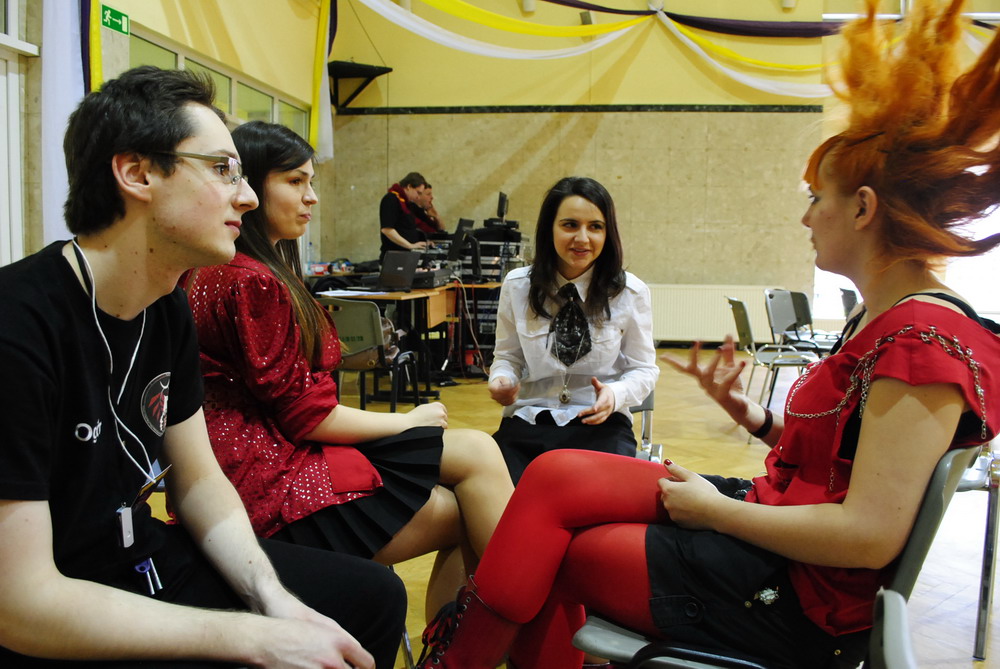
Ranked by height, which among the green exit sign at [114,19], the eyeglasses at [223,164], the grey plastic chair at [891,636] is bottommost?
the grey plastic chair at [891,636]

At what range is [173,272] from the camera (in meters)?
1.03

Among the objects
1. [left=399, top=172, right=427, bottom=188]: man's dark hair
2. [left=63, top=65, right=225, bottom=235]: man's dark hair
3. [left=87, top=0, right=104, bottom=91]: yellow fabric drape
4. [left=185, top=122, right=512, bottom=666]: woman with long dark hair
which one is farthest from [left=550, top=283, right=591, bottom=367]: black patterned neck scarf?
[left=399, top=172, right=427, bottom=188]: man's dark hair

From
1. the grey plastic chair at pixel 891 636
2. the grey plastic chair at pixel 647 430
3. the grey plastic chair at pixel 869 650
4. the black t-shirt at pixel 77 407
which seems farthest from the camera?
the grey plastic chair at pixel 647 430

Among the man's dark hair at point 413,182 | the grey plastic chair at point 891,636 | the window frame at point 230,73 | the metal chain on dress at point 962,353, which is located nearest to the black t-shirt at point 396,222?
the man's dark hair at point 413,182

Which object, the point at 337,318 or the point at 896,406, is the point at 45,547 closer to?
the point at 896,406

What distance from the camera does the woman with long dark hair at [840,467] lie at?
954mm

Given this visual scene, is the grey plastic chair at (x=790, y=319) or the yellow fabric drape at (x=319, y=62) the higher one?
the yellow fabric drape at (x=319, y=62)

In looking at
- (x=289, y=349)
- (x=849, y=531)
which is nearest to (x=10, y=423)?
(x=289, y=349)

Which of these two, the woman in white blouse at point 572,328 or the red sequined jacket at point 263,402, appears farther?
the woman in white blouse at point 572,328

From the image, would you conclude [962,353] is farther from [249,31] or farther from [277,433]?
[249,31]

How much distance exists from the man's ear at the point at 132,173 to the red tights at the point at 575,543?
743mm

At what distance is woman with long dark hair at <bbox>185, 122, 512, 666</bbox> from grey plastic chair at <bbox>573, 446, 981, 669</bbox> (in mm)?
470

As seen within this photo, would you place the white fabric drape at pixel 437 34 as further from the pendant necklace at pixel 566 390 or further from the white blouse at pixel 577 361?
the pendant necklace at pixel 566 390

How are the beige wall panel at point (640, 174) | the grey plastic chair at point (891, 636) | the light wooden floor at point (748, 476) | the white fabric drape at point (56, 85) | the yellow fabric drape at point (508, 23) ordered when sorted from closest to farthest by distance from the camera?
the grey plastic chair at point (891, 636) < the light wooden floor at point (748, 476) < the white fabric drape at point (56, 85) < the yellow fabric drape at point (508, 23) < the beige wall panel at point (640, 174)
